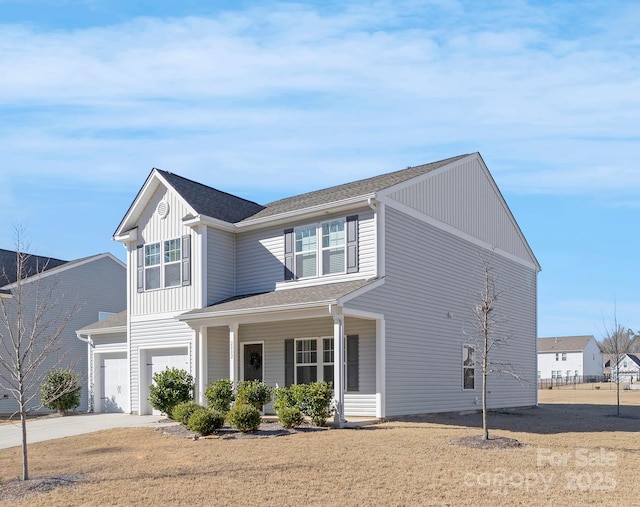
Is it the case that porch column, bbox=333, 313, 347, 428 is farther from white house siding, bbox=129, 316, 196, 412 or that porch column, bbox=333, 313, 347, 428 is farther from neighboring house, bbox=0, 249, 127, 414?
neighboring house, bbox=0, 249, 127, 414

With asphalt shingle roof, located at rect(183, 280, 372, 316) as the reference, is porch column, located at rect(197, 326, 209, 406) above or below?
below

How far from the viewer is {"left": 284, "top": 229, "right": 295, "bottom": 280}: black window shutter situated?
67.3 feet

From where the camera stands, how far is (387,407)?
59.6ft

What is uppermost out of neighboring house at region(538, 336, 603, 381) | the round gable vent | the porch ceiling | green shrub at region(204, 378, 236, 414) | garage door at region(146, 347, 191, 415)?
the round gable vent

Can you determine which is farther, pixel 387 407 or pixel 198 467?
pixel 387 407

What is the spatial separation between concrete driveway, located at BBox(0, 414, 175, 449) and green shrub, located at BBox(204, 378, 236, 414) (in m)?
1.55

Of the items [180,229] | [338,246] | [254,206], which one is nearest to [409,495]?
[338,246]

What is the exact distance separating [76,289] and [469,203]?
19052 millimetres

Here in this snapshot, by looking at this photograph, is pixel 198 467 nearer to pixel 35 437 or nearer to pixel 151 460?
pixel 151 460

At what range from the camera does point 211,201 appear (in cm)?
2294

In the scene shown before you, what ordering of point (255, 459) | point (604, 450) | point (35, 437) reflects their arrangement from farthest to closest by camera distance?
point (35, 437) → point (604, 450) → point (255, 459)

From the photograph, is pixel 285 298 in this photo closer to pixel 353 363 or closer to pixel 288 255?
pixel 288 255

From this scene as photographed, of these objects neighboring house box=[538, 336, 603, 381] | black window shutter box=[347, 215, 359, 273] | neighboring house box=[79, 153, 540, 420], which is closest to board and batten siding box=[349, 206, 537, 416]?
neighboring house box=[79, 153, 540, 420]

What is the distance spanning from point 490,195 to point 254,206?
8762mm
